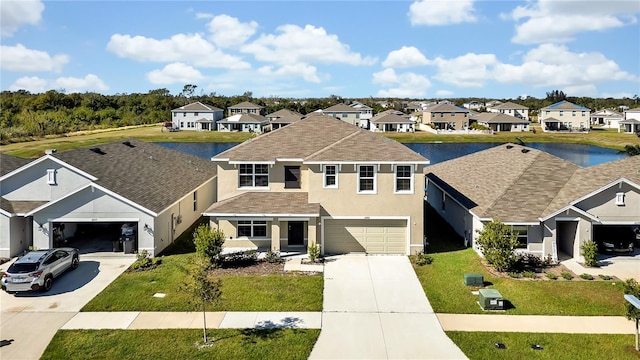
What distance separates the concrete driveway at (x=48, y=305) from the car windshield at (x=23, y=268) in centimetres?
98

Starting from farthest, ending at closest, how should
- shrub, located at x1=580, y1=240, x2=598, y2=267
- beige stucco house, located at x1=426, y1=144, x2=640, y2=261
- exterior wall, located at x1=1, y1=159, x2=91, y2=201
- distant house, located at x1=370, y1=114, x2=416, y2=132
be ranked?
1. distant house, located at x1=370, y1=114, x2=416, y2=132
2. exterior wall, located at x1=1, y1=159, x2=91, y2=201
3. beige stucco house, located at x1=426, y1=144, x2=640, y2=261
4. shrub, located at x1=580, y1=240, x2=598, y2=267

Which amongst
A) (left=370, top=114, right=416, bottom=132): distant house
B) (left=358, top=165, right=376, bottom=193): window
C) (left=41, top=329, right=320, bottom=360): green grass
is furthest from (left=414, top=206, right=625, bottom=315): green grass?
(left=370, top=114, right=416, bottom=132): distant house

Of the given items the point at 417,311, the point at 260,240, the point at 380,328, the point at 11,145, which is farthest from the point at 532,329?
the point at 11,145

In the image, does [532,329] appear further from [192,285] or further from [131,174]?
[131,174]

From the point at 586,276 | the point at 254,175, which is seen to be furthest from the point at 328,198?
the point at 586,276

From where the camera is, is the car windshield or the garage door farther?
the garage door

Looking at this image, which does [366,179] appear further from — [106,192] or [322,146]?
[106,192]

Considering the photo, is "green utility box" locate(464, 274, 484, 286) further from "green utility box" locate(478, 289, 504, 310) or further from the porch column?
the porch column

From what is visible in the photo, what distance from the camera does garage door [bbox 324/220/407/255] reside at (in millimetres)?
25391

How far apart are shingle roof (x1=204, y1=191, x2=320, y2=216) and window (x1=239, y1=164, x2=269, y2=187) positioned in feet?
2.26

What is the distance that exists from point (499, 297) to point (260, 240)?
12800mm

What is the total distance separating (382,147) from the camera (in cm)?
2553

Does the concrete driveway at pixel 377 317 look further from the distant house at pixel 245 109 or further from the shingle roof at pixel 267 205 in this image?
the distant house at pixel 245 109

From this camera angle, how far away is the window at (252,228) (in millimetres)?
25922
